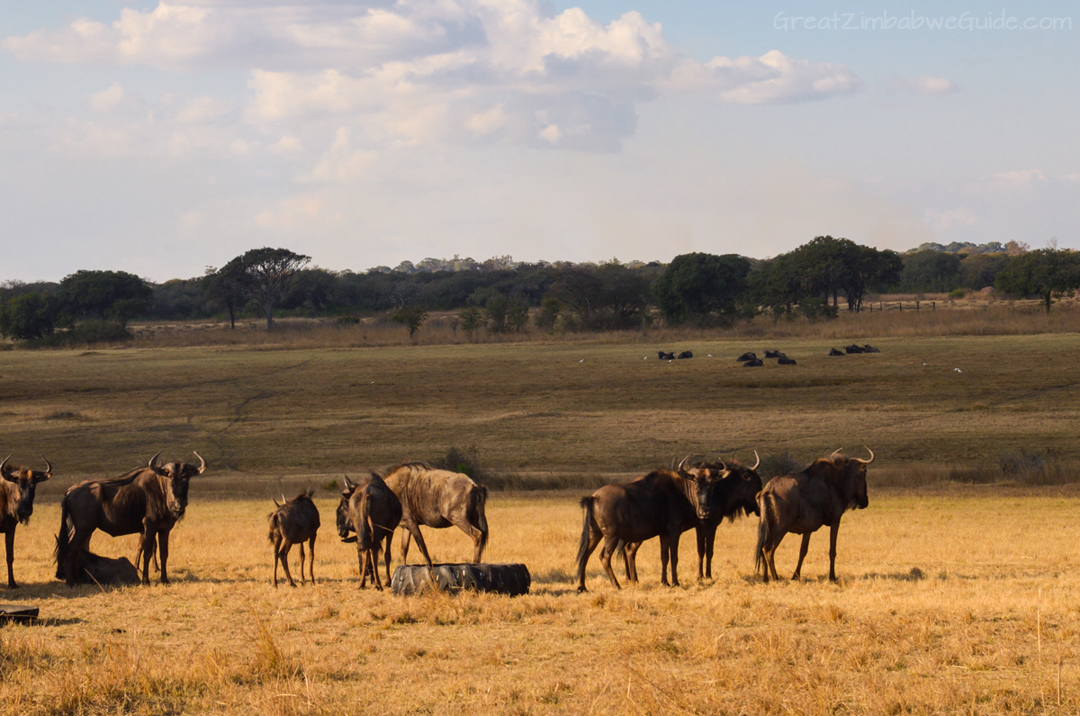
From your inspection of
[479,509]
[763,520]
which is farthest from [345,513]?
[763,520]

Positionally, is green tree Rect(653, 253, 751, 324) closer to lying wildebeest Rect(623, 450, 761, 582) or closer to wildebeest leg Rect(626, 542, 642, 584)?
lying wildebeest Rect(623, 450, 761, 582)

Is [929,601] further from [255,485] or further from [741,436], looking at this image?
[741,436]

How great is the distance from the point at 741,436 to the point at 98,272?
86.3 metres

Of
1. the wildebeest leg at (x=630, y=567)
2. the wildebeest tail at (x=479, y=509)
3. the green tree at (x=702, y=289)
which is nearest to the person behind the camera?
the wildebeest tail at (x=479, y=509)

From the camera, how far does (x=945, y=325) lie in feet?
236

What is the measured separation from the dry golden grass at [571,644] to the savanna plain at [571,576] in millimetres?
→ 35

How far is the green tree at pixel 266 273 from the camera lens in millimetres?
108000

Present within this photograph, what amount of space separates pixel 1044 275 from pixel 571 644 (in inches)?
3173

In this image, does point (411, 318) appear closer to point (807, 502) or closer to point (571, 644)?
point (807, 502)

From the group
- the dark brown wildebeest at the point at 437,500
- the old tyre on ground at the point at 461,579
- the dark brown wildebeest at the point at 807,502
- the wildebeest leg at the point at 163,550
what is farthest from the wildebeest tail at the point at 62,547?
the dark brown wildebeest at the point at 807,502

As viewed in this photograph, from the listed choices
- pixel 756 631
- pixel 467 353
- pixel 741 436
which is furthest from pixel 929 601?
pixel 467 353

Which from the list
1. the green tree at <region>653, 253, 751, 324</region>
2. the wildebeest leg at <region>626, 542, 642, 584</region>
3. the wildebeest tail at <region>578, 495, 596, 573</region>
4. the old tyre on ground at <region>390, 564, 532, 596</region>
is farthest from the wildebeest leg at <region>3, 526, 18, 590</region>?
the green tree at <region>653, 253, 751, 324</region>

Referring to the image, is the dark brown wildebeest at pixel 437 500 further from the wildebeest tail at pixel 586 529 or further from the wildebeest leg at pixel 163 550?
the wildebeest leg at pixel 163 550

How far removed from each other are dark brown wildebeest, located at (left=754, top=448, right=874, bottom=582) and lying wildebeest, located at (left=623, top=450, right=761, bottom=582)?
0.42m
